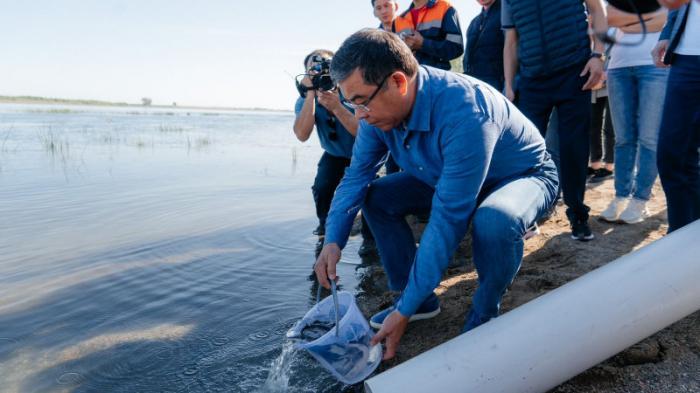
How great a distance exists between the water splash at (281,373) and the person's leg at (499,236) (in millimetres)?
830

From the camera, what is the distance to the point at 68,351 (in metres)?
2.42

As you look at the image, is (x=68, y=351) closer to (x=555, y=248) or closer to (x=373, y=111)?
(x=373, y=111)

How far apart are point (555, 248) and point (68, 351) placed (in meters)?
2.84

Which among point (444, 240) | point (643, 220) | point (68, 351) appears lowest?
point (68, 351)

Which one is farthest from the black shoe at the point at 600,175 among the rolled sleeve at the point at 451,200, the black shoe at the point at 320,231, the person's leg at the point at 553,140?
the rolled sleeve at the point at 451,200

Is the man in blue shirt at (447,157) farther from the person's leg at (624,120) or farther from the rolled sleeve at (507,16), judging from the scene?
the person's leg at (624,120)

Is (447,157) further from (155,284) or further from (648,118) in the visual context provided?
(155,284)

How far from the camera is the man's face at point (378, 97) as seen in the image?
169 cm

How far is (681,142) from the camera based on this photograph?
2.08 metres

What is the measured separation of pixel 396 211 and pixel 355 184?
0.25 meters

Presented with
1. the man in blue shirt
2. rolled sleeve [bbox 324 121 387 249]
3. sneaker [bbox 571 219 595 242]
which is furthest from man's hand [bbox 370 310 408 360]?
sneaker [bbox 571 219 595 242]

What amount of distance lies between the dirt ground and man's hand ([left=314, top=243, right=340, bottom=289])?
468 mm

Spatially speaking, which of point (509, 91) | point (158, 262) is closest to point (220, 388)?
point (158, 262)

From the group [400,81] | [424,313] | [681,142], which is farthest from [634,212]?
[400,81]
